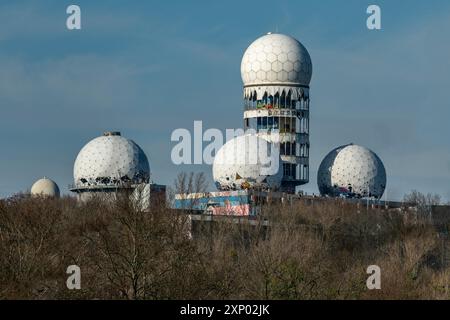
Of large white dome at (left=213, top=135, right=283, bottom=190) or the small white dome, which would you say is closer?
large white dome at (left=213, top=135, right=283, bottom=190)

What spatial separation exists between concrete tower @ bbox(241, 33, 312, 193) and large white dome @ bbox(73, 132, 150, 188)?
9376 mm

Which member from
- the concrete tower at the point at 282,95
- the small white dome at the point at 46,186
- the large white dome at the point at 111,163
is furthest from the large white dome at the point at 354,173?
the small white dome at the point at 46,186

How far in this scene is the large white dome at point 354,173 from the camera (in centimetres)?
9544

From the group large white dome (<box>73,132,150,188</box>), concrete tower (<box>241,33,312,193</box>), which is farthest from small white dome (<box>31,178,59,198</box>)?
concrete tower (<box>241,33,312,193</box>)

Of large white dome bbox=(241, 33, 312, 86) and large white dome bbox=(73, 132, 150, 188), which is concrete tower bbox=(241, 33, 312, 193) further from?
large white dome bbox=(73, 132, 150, 188)

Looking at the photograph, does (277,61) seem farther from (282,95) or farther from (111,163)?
(111,163)

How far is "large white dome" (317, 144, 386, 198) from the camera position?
313 ft

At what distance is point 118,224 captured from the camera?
42.7m

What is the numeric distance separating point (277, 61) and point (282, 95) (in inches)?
116

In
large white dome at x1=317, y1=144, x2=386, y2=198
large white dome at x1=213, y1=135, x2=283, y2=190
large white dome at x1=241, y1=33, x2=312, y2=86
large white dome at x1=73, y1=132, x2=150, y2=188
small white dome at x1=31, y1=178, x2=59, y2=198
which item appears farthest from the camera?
small white dome at x1=31, y1=178, x2=59, y2=198

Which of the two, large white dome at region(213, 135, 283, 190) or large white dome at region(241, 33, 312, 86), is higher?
large white dome at region(241, 33, 312, 86)

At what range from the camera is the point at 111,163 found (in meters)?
95.5
